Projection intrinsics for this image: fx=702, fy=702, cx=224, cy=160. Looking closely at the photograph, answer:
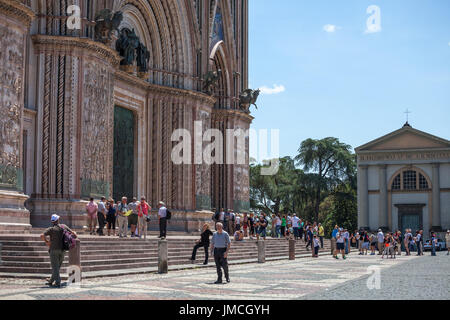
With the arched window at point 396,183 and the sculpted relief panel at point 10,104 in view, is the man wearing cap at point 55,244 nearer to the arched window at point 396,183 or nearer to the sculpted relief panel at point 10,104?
the sculpted relief panel at point 10,104

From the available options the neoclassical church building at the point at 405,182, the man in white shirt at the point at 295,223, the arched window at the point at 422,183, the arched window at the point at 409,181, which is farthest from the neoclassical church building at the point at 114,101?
the arched window at the point at 422,183

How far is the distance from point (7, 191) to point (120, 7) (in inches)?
422

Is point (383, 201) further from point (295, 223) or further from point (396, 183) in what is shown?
point (295, 223)

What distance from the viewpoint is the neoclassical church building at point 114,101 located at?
20953mm

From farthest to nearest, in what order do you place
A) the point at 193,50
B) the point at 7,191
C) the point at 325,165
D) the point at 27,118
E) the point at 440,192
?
the point at 325,165 < the point at 440,192 < the point at 193,50 < the point at 27,118 < the point at 7,191

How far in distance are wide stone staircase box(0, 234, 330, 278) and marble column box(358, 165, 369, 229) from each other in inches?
1448

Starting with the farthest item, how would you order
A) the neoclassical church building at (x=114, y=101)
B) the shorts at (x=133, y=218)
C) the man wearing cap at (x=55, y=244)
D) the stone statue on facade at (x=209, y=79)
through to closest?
1. the stone statue on facade at (x=209, y=79)
2. the shorts at (x=133, y=218)
3. the neoclassical church building at (x=114, y=101)
4. the man wearing cap at (x=55, y=244)

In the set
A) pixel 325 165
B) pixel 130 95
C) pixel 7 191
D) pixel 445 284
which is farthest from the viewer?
pixel 325 165

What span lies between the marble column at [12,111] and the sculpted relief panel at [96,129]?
338 centimetres

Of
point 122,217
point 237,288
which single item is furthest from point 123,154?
point 237,288

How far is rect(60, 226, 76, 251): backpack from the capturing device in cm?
1437
